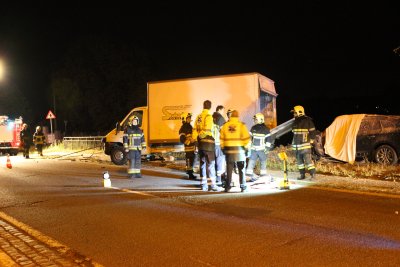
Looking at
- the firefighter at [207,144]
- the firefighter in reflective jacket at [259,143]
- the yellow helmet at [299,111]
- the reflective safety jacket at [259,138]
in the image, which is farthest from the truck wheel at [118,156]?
the yellow helmet at [299,111]

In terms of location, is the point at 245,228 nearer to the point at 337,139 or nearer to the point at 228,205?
the point at 228,205

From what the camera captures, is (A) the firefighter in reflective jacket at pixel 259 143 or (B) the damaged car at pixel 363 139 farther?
(B) the damaged car at pixel 363 139

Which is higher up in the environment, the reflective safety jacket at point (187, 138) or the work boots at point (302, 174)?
the reflective safety jacket at point (187, 138)

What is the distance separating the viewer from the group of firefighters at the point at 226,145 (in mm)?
9477

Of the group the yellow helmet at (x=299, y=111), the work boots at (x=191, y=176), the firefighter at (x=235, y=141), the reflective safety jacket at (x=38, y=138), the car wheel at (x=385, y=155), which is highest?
the yellow helmet at (x=299, y=111)

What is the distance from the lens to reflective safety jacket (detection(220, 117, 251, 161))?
30.9 ft

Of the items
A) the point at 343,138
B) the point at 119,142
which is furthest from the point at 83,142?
the point at 343,138

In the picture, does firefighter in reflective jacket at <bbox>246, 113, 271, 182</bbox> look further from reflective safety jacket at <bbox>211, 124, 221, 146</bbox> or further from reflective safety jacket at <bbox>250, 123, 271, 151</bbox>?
reflective safety jacket at <bbox>211, 124, 221, 146</bbox>

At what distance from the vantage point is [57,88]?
42.0 meters

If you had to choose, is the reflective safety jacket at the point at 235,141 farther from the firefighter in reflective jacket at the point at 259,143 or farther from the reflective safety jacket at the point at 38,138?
the reflective safety jacket at the point at 38,138

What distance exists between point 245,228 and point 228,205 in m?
1.69

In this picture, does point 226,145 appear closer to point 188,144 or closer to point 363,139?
point 188,144

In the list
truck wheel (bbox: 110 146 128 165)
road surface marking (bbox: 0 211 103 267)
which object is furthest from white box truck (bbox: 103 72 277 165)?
road surface marking (bbox: 0 211 103 267)

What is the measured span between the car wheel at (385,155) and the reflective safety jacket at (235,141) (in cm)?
579
